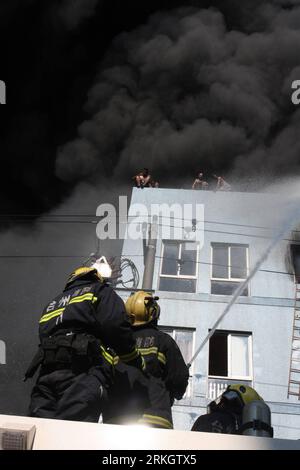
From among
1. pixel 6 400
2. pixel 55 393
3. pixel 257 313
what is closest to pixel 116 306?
pixel 55 393

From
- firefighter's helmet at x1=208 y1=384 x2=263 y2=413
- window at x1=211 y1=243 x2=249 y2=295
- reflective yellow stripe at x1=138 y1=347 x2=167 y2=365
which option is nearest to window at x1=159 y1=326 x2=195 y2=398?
window at x1=211 y1=243 x2=249 y2=295

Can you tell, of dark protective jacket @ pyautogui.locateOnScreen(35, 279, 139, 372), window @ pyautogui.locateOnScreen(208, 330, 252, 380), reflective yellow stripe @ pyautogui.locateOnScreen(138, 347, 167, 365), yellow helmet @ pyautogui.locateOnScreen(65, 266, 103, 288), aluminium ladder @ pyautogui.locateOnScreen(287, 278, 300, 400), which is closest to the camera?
dark protective jacket @ pyautogui.locateOnScreen(35, 279, 139, 372)

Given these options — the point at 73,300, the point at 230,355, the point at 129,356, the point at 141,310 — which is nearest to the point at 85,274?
the point at 73,300

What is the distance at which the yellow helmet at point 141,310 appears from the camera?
11.9 ft

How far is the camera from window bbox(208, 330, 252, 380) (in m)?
10.1

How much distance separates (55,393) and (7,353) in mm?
20504

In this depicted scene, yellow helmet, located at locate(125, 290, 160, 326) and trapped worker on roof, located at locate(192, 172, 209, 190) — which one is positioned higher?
trapped worker on roof, located at locate(192, 172, 209, 190)

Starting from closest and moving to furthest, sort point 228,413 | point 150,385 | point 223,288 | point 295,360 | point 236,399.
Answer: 1. point 150,385
2. point 228,413
3. point 236,399
4. point 295,360
5. point 223,288

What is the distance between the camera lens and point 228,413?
378 centimetres

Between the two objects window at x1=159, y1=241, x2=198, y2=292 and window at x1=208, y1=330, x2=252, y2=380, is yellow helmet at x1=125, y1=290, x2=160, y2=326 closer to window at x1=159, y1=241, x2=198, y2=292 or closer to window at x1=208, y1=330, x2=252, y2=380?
window at x1=208, y1=330, x2=252, y2=380

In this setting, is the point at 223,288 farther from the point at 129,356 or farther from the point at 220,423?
the point at 129,356

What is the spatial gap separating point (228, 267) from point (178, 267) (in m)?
1.32

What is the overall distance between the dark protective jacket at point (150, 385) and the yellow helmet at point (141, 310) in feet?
0.20

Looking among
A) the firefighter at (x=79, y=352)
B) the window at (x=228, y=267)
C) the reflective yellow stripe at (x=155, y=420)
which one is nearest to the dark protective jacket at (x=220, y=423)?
the reflective yellow stripe at (x=155, y=420)
